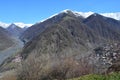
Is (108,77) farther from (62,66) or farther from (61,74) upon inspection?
(62,66)

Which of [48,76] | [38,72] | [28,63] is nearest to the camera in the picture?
[48,76]

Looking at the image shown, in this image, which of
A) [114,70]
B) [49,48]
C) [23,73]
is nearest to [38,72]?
A: [23,73]

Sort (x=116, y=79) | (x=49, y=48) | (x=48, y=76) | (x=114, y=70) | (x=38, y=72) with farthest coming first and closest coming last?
(x=49, y=48) → (x=38, y=72) → (x=48, y=76) → (x=114, y=70) → (x=116, y=79)

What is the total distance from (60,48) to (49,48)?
627 centimetres

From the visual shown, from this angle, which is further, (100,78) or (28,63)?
(28,63)

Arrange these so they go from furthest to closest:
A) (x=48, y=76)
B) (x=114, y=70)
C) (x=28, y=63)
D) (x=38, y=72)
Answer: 1. (x=28, y=63)
2. (x=38, y=72)
3. (x=48, y=76)
4. (x=114, y=70)

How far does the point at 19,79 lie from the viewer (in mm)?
38188

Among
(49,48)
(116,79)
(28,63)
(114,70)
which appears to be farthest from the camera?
(49,48)

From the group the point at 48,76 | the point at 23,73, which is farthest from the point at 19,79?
the point at 48,76

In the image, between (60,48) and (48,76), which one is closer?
(48,76)

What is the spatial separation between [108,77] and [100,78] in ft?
1.34

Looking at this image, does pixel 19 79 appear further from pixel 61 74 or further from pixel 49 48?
pixel 49 48

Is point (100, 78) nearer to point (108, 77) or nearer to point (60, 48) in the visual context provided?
point (108, 77)

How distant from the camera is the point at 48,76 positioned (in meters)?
36.9
